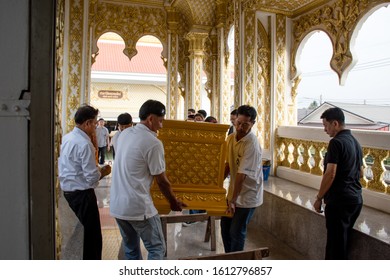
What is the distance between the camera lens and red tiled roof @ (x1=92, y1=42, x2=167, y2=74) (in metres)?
15.8

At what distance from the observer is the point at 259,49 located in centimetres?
607

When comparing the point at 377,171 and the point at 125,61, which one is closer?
the point at 377,171

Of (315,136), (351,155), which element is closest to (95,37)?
(315,136)

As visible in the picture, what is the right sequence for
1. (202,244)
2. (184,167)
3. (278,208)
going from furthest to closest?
(278,208), (202,244), (184,167)

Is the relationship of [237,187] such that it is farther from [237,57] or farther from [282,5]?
[282,5]

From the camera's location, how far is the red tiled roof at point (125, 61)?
15.8 metres

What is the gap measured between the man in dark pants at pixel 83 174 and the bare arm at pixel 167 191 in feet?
2.32

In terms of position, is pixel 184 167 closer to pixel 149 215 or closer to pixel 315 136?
pixel 149 215

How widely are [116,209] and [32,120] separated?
109 centimetres

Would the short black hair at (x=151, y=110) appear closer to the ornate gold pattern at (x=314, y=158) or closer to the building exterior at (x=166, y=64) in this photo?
the building exterior at (x=166, y=64)

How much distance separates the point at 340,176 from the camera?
8.52 ft

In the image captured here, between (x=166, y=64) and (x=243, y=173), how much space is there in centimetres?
600

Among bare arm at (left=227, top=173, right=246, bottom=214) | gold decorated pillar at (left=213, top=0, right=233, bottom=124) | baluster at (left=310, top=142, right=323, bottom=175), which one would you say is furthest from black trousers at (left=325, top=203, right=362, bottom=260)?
gold decorated pillar at (left=213, top=0, right=233, bottom=124)

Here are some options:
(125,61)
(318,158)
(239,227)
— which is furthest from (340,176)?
(125,61)
